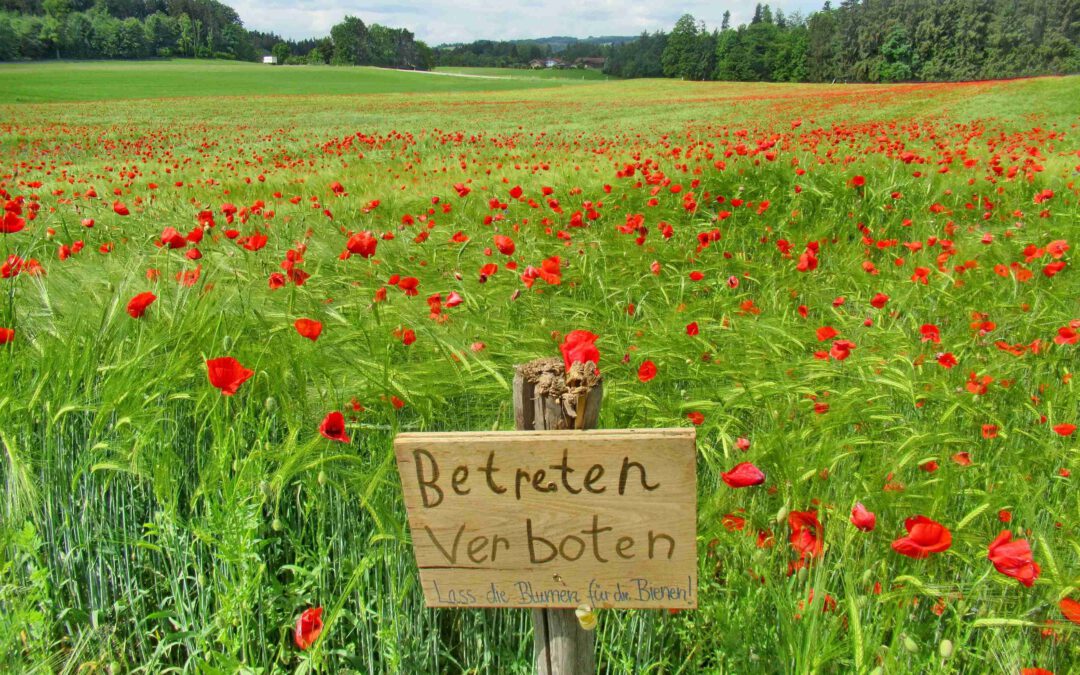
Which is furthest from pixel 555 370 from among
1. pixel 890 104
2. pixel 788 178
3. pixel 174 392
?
pixel 890 104

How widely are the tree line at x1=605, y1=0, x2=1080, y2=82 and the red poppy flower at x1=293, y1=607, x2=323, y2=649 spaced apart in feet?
157

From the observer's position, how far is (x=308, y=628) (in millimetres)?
1175

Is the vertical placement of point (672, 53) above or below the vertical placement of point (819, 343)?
above

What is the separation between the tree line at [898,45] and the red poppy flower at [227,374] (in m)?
47.8

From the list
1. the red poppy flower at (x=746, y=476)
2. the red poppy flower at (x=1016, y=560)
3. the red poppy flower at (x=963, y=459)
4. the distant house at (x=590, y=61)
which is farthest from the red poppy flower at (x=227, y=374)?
the distant house at (x=590, y=61)

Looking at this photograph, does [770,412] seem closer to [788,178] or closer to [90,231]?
[788,178]

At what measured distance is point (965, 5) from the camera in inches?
1714

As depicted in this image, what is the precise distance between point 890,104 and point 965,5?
1328 inches

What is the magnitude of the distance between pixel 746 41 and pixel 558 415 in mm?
64152

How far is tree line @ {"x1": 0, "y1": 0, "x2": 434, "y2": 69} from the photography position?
4975 cm

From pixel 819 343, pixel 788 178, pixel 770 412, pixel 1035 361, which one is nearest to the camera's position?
pixel 770 412

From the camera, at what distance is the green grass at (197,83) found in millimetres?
27297

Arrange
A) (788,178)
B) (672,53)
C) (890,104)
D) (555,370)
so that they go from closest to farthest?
(555,370)
(788,178)
(890,104)
(672,53)

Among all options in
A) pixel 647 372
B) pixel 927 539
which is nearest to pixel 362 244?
pixel 647 372
